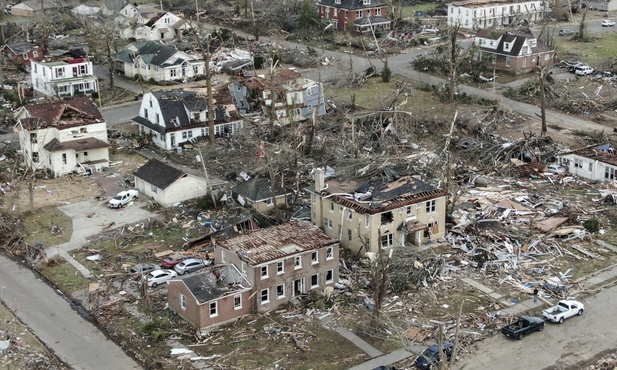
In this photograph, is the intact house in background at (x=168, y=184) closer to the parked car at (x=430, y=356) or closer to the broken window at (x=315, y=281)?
the broken window at (x=315, y=281)

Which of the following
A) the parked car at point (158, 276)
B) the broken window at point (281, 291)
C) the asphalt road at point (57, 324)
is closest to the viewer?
the asphalt road at point (57, 324)

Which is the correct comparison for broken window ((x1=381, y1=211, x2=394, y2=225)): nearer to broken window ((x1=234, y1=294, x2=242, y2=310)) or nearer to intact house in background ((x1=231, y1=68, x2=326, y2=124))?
broken window ((x1=234, y1=294, x2=242, y2=310))

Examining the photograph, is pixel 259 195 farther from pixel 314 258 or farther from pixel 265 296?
pixel 265 296

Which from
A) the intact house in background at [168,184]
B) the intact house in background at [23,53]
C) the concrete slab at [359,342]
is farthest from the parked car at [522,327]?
the intact house in background at [23,53]

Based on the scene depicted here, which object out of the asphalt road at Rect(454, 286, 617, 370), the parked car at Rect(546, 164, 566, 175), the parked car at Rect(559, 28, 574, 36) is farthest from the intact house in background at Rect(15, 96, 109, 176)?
the parked car at Rect(559, 28, 574, 36)

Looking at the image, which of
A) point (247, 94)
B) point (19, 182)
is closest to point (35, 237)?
point (19, 182)

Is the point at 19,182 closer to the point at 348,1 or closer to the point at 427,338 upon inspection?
the point at 427,338
